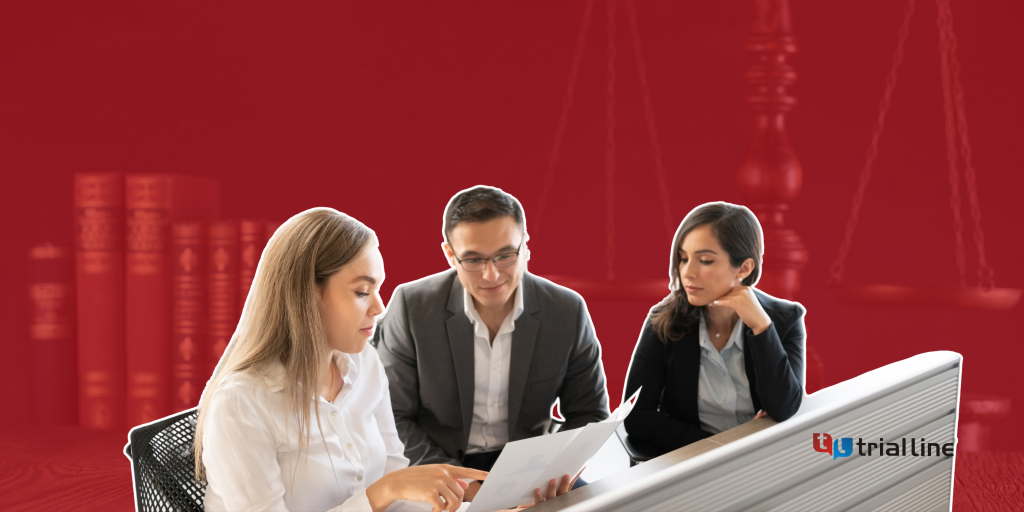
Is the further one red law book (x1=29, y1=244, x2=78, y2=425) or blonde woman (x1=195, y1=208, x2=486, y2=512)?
red law book (x1=29, y1=244, x2=78, y2=425)

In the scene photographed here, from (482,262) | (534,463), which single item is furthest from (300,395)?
(482,262)

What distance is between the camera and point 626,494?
0.98m

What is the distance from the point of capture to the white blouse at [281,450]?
1117 mm

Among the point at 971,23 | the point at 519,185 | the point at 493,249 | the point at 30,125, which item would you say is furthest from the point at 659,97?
the point at 30,125

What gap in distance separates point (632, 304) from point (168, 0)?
200 centimetres

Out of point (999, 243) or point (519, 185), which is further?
point (519, 185)

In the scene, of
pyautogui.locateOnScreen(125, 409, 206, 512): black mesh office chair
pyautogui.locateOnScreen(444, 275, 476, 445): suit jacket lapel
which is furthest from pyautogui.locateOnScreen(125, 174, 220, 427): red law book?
pyautogui.locateOnScreen(125, 409, 206, 512): black mesh office chair

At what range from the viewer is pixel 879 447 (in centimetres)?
143

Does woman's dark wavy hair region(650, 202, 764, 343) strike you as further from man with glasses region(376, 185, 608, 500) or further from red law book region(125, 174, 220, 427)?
red law book region(125, 174, 220, 427)

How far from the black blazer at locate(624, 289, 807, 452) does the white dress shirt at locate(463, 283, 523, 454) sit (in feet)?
0.87

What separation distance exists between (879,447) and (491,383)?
79cm

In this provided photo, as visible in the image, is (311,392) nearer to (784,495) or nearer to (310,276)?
(310,276)

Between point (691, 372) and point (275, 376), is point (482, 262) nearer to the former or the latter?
point (691, 372)

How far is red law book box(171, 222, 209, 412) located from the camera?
255 cm
